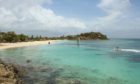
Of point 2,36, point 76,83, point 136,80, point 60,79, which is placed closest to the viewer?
point 76,83

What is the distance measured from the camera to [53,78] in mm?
22891

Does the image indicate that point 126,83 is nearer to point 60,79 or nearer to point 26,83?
point 60,79

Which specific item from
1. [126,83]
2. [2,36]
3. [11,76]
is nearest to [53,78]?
[11,76]

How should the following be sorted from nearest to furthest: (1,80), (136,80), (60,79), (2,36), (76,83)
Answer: (1,80) < (76,83) < (60,79) < (136,80) < (2,36)

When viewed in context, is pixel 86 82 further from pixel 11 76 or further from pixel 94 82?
pixel 11 76

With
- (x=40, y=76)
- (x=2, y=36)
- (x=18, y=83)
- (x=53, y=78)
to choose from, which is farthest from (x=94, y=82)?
(x=2, y=36)

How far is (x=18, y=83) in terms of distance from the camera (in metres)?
19.8

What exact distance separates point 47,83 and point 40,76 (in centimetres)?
345

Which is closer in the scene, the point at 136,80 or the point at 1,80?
the point at 1,80

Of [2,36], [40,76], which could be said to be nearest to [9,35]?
[2,36]

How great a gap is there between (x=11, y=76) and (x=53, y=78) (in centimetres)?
412

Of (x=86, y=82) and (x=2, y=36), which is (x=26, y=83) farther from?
(x=2, y=36)

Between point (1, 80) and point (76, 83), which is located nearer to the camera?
point (1, 80)

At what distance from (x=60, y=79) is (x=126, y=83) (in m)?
6.64
